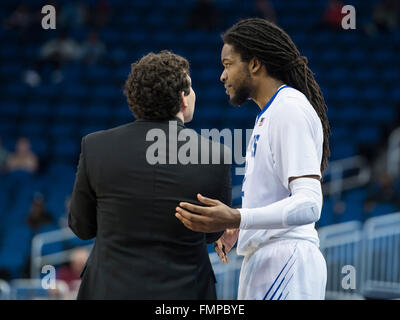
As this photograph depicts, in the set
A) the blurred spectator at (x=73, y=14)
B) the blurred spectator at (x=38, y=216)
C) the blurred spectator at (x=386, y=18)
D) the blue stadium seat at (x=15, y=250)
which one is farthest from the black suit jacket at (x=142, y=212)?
the blurred spectator at (x=73, y=14)

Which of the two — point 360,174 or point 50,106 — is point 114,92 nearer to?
point 50,106

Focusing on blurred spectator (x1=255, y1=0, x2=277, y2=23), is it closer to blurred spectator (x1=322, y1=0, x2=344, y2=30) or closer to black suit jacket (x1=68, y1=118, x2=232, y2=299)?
blurred spectator (x1=322, y1=0, x2=344, y2=30)

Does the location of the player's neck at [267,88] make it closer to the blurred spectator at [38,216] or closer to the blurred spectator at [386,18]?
the blurred spectator at [38,216]

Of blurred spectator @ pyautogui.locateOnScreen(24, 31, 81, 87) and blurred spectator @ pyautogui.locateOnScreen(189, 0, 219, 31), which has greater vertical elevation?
blurred spectator @ pyautogui.locateOnScreen(189, 0, 219, 31)

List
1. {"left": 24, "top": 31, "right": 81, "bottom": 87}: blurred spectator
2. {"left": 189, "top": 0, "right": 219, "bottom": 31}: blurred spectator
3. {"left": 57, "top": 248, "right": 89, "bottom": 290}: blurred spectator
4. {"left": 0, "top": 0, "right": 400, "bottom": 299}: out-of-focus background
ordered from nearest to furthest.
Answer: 1. {"left": 57, "top": 248, "right": 89, "bottom": 290}: blurred spectator
2. {"left": 0, "top": 0, "right": 400, "bottom": 299}: out-of-focus background
3. {"left": 24, "top": 31, "right": 81, "bottom": 87}: blurred spectator
4. {"left": 189, "top": 0, "right": 219, "bottom": 31}: blurred spectator

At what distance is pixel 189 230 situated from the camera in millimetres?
2080

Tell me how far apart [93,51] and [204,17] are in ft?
7.41

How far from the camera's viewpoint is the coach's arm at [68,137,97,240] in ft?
7.04

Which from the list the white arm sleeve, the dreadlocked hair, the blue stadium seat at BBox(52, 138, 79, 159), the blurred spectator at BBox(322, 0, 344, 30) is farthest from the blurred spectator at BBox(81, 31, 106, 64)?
the white arm sleeve

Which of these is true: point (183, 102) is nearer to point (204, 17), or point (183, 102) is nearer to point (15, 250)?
point (15, 250)

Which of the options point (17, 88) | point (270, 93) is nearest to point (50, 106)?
point (17, 88)

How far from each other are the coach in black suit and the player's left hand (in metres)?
0.07

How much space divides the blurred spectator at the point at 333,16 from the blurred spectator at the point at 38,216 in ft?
20.8

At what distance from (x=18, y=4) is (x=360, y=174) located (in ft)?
25.9
